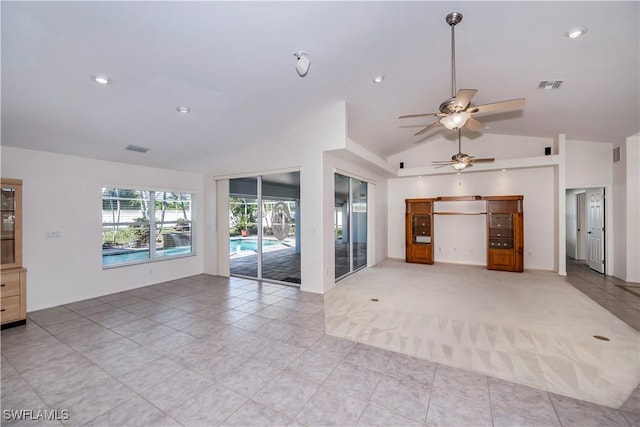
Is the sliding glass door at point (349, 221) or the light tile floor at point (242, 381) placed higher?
the sliding glass door at point (349, 221)

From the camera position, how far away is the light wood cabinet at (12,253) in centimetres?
362

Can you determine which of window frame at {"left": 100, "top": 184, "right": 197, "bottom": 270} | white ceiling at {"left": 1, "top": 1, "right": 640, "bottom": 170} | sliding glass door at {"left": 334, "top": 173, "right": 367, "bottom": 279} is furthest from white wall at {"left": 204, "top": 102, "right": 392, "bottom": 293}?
window frame at {"left": 100, "top": 184, "right": 197, "bottom": 270}

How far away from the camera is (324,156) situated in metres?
5.07

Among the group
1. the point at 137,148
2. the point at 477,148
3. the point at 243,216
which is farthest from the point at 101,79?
the point at 477,148

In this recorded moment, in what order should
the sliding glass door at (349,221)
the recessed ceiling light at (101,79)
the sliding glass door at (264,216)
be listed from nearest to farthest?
the recessed ceiling light at (101,79) → the sliding glass door at (264,216) → the sliding glass door at (349,221)

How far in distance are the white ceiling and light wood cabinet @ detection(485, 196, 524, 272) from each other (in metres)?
2.48

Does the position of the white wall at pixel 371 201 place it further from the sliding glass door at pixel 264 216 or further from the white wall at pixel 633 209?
the white wall at pixel 633 209

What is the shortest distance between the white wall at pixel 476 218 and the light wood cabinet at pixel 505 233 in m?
0.43

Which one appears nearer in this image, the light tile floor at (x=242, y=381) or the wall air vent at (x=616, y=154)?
the light tile floor at (x=242, y=381)

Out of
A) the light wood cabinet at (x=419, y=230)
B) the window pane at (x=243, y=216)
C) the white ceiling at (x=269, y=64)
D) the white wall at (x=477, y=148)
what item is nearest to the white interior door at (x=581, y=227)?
the white wall at (x=477, y=148)

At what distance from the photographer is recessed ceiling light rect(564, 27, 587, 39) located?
2770mm

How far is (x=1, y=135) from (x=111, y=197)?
176cm

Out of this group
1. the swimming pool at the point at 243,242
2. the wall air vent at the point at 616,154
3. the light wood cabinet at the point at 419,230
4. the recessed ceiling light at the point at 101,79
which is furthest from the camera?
the light wood cabinet at the point at 419,230

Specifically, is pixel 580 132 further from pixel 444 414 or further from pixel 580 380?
pixel 444 414
